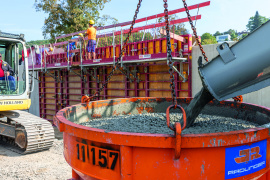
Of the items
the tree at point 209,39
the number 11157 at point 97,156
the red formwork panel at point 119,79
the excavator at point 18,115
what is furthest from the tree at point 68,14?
the tree at point 209,39

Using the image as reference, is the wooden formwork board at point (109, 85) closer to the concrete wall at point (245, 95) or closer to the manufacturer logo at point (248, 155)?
the concrete wall at point (245, 95)

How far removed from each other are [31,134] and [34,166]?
1.09 meters

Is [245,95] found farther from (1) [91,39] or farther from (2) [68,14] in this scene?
(2) [68,14]

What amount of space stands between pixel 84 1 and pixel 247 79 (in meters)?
20.7

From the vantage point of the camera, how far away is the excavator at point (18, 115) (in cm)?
687

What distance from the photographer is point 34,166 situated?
19.7 feet

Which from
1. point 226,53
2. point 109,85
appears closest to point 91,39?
point 109,85

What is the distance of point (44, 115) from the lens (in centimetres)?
1662

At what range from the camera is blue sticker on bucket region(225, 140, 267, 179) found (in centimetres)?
175

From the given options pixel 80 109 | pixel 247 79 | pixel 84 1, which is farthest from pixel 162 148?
pixel 84 1

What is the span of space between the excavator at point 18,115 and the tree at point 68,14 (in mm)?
12978

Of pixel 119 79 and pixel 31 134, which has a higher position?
pixel 119 79

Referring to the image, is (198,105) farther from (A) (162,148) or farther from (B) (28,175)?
(B) (28,175)

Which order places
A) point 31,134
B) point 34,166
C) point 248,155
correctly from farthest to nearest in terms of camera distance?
point 31,134 < point 34,166 < point 248,155
